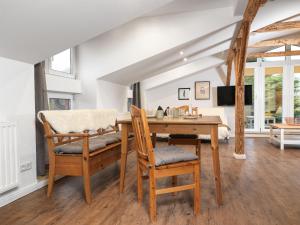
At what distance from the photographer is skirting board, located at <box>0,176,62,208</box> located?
2.26m

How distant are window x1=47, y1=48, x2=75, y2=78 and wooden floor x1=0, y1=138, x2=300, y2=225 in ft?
5.34

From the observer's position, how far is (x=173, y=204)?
2.29m

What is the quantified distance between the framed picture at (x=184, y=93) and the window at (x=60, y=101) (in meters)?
4.46

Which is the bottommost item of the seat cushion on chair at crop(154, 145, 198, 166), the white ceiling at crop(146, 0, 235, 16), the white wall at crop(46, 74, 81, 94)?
the seat cushion on chair at crop(154, 145, 198, 166)

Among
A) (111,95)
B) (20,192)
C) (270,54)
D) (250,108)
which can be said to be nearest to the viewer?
(20,192)

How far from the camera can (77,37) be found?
2504 mm

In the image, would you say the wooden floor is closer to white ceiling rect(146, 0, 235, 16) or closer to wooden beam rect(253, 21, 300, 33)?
white ceiling rect(146, 0, 235, 16)

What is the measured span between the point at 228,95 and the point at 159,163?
5.85m

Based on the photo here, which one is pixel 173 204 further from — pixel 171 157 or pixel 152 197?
pixel 171 157

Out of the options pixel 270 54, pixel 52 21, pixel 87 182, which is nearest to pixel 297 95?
pixel 270 54

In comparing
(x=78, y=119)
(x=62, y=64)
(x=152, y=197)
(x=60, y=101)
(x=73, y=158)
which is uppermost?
(x=62, y=64)

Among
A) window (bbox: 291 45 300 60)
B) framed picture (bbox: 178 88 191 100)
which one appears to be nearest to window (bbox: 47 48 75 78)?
framed picture (bbox: 178 88 191 100)

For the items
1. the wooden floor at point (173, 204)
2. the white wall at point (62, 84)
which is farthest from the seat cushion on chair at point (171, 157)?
the white wall at point (62, 84)

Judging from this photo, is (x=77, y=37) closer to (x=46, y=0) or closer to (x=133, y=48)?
(x=46, y=0)
